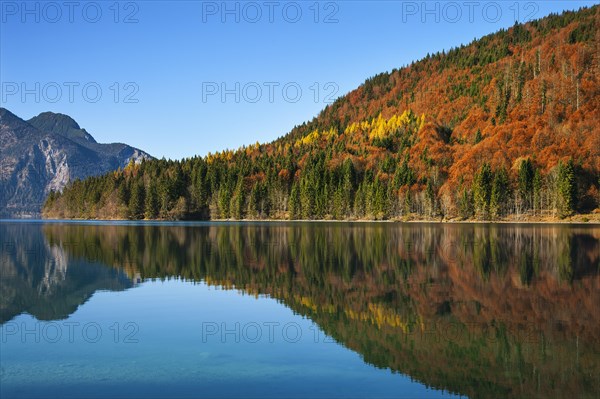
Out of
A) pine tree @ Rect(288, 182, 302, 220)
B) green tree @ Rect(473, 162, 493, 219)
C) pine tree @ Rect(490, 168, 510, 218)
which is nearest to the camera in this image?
pine tree @ Rect(490, 168, 510, 218)

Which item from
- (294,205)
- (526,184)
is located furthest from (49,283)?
(294,205)

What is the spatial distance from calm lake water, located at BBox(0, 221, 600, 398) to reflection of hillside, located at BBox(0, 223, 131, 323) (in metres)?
0.17

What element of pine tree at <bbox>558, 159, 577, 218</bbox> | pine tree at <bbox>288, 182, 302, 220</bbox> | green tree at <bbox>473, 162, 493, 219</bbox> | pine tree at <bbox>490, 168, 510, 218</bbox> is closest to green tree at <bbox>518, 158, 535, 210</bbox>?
pine tree at <bbox>490, 168, 510, 218</bbox>

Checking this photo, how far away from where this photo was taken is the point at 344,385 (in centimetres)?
1584

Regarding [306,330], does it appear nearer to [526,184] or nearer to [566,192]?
[566,192]

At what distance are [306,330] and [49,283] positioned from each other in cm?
2269

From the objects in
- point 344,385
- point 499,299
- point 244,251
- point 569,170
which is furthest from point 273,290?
point 569,170

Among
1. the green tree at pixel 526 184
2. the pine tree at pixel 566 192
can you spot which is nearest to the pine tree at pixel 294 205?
the green tree at pixel 526 184

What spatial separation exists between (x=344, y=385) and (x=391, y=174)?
188 m

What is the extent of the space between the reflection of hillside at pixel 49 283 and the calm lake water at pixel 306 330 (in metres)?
0.17

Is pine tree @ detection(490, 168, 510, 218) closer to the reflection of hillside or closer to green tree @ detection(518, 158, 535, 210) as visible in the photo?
green tree @ detection(518, 158, 535, 210)

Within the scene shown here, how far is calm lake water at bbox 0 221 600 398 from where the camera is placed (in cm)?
1602

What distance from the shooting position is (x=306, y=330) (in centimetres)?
2280

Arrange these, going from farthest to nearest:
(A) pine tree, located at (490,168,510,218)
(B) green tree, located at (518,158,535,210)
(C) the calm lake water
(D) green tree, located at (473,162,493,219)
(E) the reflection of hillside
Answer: (B) green tree, located at (518,158,535,210)
(D) green tree, located at (473,162,493,219)
(A) pine tree, located at (490,168,510,218)
(E) the reflection of hillside
(C) the calm lake water
